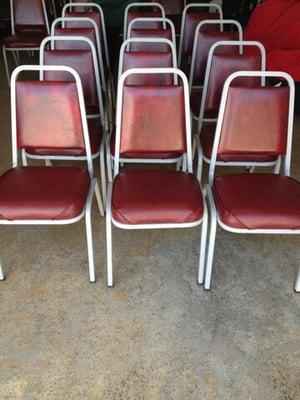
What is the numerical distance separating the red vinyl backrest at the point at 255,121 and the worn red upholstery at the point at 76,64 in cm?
84

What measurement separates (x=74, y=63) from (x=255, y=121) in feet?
3.40

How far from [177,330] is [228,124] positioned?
0.90 meters

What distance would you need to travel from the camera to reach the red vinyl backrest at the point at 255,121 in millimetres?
1662

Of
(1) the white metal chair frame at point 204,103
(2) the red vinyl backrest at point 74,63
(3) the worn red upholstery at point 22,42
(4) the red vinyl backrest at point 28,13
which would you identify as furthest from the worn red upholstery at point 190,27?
(4) the red vinyl backrest at point 28,13

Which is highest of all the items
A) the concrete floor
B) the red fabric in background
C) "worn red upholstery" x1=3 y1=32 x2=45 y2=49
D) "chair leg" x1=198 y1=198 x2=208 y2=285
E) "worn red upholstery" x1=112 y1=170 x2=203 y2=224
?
the red fabric in background

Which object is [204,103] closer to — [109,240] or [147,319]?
[109,240]

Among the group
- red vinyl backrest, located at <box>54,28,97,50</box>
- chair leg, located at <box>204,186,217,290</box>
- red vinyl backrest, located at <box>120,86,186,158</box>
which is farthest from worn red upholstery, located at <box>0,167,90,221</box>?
red vinyl backrest, located at <box>54,28,97,50</box>

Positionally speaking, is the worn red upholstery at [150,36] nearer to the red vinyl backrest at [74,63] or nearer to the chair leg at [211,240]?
the red vinyl backrest at [74,63]

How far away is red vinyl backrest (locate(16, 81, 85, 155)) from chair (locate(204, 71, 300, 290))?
637 mm

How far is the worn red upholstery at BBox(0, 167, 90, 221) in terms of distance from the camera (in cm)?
148

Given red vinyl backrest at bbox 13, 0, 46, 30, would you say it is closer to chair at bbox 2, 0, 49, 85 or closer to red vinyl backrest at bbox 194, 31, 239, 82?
chair at bbox 2, 0, 49, 85

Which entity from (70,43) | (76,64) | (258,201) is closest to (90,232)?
(258,201)

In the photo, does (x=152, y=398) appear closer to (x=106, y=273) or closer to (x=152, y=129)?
(x=106, y=273)

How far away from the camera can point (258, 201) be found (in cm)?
152
